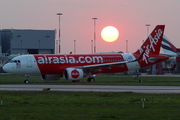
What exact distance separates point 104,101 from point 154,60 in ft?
111

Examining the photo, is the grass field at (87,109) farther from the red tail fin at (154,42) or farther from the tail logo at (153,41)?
the red tail fin at (154,42)

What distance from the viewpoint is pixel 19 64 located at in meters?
50.8

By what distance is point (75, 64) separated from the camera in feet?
174

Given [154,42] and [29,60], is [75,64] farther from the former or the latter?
[154,42]

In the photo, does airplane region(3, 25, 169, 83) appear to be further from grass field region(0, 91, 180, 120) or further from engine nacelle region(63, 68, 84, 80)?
grass field region(0, 91, 180, 120)

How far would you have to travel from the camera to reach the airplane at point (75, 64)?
5081cm

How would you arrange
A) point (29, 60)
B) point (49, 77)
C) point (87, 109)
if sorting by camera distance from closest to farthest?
point (87, 109) → point (29, 60) → point (49, 77)

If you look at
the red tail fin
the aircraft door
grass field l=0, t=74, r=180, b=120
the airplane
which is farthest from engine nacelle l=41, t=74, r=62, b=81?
grass field l=0, t=74, r=180, b=120

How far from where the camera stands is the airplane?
167 feet

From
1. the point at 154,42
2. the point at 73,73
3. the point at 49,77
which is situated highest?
the point at 154,42

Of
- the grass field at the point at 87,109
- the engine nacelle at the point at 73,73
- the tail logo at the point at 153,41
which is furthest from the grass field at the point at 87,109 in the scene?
the tail logo at the point at 153,41

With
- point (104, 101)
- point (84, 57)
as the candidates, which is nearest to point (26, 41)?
point (84, 57)

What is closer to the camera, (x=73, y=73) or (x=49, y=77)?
(x=73, y=73)

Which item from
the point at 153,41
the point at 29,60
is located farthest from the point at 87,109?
the point at 153,41
